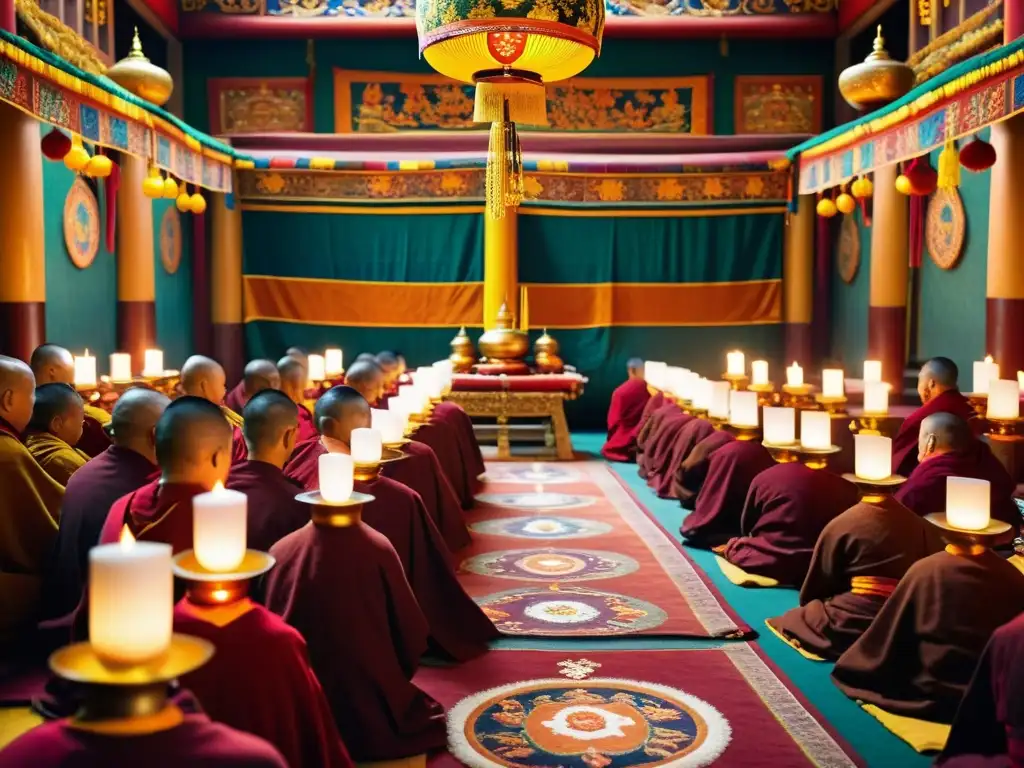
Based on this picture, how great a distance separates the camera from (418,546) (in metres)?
3.42

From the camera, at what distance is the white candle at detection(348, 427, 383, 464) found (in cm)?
284

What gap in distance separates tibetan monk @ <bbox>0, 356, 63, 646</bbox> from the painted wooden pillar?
6.33 metres

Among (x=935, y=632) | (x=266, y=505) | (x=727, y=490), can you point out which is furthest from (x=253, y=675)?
(x=727, y=490)

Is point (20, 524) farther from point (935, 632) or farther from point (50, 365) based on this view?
point (935, 632)

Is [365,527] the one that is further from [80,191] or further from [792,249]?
[792,249]

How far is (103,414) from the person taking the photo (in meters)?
4.50

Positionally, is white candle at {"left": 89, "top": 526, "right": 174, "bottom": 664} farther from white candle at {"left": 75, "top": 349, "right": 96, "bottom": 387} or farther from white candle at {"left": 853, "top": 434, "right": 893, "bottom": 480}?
white candle at {"left": 75, "top": 349, "right": 96, "bottom": 387}

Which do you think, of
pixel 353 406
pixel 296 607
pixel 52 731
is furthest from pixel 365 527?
pixel 52 731

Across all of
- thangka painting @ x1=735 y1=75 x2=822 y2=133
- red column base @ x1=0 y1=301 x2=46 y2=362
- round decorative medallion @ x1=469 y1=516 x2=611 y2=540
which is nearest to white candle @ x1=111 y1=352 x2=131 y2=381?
red column base @ x1=0 y1=301 x2=46 y2=362

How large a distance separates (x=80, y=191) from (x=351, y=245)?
10.0ft

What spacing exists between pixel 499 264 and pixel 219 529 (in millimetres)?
8252

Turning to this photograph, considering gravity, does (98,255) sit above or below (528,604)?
above

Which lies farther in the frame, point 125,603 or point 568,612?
point 568,612

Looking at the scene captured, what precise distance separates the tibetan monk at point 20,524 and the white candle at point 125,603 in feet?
7.30
